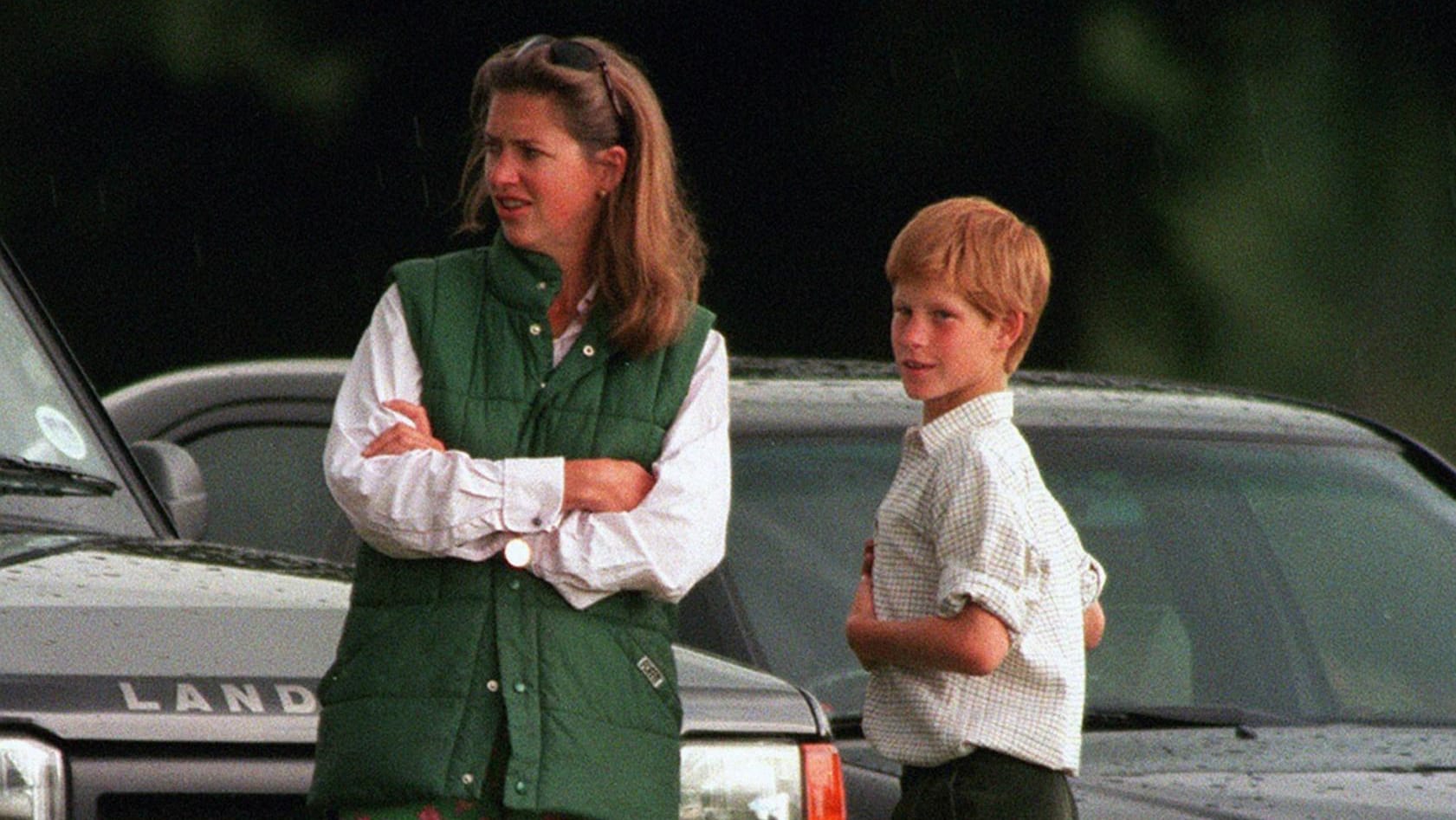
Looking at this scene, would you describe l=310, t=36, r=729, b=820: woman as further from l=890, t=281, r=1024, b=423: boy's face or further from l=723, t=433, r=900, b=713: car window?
l=723, t=433, r=900, b=713: car window

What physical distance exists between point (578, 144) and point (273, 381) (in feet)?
10.1

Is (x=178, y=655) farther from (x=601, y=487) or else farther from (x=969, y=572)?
(x=969, y=572)

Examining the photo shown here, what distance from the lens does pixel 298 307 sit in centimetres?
1223

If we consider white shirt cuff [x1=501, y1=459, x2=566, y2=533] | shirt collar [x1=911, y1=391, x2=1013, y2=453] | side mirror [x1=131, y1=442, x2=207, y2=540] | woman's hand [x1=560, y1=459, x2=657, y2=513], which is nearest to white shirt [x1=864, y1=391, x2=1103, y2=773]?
shirt collar [x1=911, y1=391, x2=1013, y2=453]

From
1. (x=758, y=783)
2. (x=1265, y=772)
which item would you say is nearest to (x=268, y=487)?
(x=1265, y=772)

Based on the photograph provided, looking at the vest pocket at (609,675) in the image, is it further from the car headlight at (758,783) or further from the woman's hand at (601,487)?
the car headlight at (758,783)

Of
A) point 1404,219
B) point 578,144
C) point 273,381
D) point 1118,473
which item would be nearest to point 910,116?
point 1404,219

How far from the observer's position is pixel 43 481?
4.68 m

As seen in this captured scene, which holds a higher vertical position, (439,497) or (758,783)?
(439,497)

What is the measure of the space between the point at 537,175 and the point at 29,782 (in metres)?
0.91

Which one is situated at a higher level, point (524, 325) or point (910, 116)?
point (910, 116)

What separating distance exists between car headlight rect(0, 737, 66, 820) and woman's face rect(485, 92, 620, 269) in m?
0.81

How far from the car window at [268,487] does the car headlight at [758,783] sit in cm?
263

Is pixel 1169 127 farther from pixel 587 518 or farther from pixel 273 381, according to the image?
pixel 587 518
